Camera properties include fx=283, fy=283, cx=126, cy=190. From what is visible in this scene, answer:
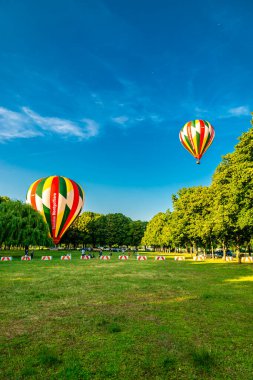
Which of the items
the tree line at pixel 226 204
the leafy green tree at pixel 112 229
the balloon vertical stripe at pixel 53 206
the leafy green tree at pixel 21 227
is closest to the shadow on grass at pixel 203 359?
the tree line at pixel 226 204

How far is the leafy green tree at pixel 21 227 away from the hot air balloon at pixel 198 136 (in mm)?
30653

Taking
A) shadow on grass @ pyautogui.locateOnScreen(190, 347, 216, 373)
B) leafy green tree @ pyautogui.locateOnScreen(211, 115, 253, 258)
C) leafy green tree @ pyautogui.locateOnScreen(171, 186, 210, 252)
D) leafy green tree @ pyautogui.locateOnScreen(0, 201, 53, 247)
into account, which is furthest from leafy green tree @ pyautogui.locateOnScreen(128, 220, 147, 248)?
shadow on grass @ pyautogui.locateOnScreen(190, 347, 216, 373)

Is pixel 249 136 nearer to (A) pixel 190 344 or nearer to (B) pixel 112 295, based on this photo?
(B) pixel 112 295

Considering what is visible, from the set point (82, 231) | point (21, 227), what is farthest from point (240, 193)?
point (82, 231)

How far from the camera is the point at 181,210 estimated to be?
218 feet

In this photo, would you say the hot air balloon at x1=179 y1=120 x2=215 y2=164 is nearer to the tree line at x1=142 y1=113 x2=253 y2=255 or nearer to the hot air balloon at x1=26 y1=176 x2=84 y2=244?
the tree line at x1=142 y1=113 x2=253 y2=255

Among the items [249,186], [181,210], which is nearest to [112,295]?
[249,186]

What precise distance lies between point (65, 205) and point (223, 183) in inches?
1306

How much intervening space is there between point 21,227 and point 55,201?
13903 mm

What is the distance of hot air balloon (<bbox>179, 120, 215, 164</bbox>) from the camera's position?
51.6m

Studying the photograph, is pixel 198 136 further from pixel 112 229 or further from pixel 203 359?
pixel 112 229

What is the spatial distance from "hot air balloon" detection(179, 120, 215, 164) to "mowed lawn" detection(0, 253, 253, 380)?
4051cm

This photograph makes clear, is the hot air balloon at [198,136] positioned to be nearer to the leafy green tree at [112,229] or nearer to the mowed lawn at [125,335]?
the mowed lawn at [125,335]

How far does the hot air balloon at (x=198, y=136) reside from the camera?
51.6 metres
